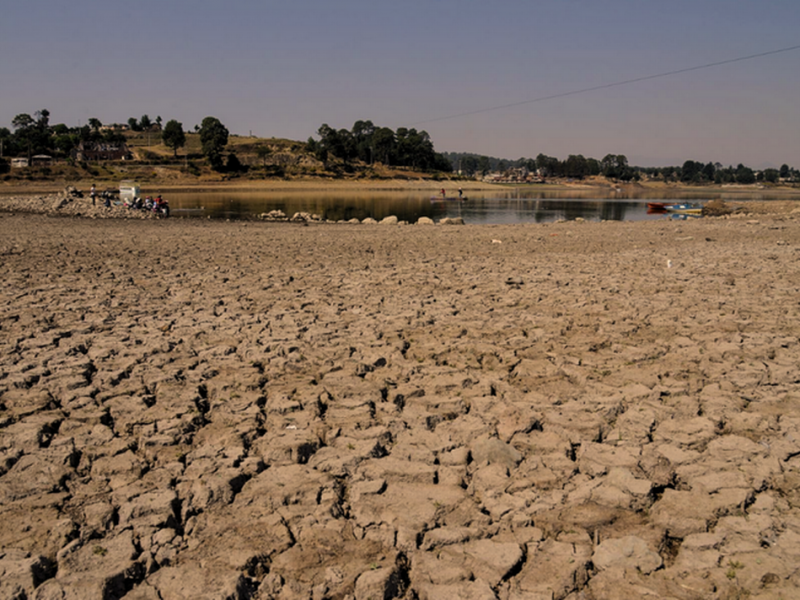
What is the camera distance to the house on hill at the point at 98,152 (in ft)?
388

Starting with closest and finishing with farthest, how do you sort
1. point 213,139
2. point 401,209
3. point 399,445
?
point 399,445
point 401,209
point 213,139

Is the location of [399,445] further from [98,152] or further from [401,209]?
[98,152]

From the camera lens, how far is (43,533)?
11.1 ft

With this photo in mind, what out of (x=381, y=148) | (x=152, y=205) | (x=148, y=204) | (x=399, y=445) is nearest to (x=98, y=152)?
(x=381, y=148)

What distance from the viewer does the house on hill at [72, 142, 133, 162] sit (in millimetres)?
118394

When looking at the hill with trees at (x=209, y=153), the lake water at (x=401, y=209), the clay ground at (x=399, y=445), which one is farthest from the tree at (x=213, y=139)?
the clay ground at (x=399, y=445)

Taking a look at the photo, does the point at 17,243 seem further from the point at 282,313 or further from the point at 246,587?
the point at 246,587

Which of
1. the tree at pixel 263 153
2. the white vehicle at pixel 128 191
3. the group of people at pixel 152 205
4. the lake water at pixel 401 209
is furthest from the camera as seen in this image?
the tree at pixel 263 153

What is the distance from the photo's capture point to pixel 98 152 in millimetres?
121125

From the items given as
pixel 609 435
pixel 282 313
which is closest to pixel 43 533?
pixel 609 435

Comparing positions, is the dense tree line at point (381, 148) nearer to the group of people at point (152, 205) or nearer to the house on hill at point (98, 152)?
the house on hill at point (98, 152)

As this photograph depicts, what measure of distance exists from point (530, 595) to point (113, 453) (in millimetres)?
2922

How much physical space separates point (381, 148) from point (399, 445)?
13131 cm

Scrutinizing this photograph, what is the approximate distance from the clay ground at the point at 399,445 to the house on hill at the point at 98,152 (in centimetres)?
12358
